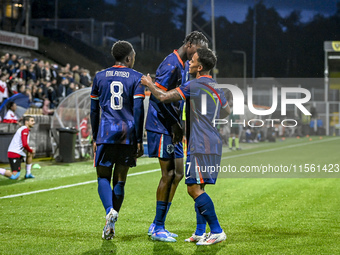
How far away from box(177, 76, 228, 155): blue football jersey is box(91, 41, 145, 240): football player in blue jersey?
654mm

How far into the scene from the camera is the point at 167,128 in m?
6.18

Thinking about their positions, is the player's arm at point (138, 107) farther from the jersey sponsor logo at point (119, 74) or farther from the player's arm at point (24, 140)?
the player's arm at point (24, 140)

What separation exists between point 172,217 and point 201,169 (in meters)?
2.26

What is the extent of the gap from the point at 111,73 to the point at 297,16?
4327 centimetres

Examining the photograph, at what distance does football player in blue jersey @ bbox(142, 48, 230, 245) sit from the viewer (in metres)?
5.71

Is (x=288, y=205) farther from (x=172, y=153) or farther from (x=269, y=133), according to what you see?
(x=269, y=133)

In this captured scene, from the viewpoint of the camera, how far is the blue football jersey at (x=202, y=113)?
225 inches

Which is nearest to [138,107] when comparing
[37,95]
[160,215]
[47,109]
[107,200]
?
[107,200]

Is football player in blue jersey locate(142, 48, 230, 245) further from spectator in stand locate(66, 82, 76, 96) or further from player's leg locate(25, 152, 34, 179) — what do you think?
spectator in stand locate(66, 82, 76, 96)

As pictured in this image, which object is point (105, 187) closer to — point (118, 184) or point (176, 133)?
point (118, 184)

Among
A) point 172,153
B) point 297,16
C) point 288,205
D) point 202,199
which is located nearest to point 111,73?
point 172,153

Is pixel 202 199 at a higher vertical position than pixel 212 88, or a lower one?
lower

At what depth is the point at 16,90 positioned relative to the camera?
21266 mm

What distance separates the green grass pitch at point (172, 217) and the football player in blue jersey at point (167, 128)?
385mm
